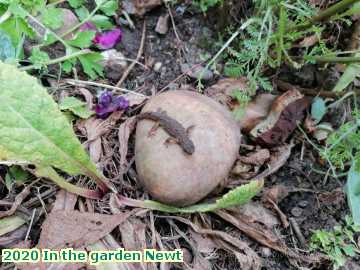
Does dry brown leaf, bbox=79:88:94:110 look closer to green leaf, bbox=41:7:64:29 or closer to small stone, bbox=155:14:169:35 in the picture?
green leaf, bbox=41:7:64:29

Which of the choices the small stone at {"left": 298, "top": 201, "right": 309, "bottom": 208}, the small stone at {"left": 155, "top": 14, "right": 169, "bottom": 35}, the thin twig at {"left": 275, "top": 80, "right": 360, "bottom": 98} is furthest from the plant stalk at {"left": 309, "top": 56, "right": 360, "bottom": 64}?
the small stone at {"left": 155, "top": 14, "right": 169, "bottom": 35}

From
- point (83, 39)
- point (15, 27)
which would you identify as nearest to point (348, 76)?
point (83, 39)

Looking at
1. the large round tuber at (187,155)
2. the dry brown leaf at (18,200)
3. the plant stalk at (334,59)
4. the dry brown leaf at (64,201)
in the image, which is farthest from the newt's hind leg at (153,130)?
the plant stalk at (334,59)

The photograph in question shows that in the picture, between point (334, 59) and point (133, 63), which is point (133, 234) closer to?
point (133, 63)

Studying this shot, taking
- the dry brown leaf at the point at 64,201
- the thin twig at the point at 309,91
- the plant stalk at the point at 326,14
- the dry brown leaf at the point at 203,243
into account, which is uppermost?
the plant stalk at the point at 326,14

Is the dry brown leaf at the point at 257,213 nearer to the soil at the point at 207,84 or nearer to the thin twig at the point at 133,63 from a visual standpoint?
the soil at the point at 207,84

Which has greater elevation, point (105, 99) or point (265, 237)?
point (105, 99)

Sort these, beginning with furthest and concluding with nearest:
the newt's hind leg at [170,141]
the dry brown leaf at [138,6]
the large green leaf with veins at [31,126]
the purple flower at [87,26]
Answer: the dry brown leaf at [138,6] → the purple flower at [87,26] → the newt's hind leg at [170,141] → the large green leaf with veins at [31,126]
